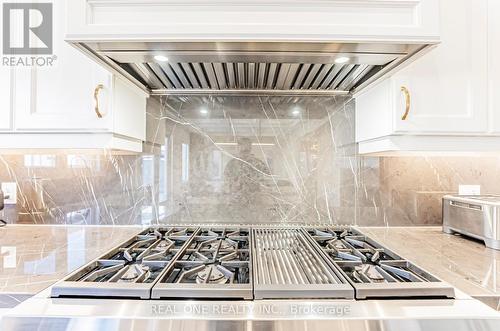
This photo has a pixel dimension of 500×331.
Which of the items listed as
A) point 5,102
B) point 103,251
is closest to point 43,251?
point 103,251

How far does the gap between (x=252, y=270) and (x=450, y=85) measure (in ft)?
3.23

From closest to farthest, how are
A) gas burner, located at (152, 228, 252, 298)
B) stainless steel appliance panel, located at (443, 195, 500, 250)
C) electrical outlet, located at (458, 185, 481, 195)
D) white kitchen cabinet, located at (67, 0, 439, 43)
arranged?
gas burner, located at (152, 228, 252, 298) < white kitchen cabinet, located at (67, 0, 439, 43) < stainless steel appliance panel, located at (443, 195, 500, 250) < electrical outlet, located at (458, 185, 481, 195)

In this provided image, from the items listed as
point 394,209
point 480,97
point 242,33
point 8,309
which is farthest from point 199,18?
point 394,209

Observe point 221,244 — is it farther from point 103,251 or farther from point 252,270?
point 103,251

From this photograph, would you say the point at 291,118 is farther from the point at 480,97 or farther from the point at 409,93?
the point at 480,97

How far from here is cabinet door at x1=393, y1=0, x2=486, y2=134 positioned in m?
1.02

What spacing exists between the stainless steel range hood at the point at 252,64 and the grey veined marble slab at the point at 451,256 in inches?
26.8

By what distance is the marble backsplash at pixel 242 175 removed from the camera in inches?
54.9

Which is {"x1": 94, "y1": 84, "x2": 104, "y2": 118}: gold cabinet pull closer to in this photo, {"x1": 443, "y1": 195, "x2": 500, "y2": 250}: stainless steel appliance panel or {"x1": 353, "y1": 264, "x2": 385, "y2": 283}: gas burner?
{"x1": 353, "y1": 264, "x2": 385, "y2": 283}: gas burner

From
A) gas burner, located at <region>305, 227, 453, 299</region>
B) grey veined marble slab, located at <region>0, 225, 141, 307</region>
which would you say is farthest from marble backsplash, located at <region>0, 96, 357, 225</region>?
gas burner, located at <region>305, 227, 453, 299</region>

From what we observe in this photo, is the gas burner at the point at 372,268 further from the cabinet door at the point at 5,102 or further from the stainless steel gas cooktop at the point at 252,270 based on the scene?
the cabinet door at the point at 5,102

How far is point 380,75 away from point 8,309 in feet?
4.45

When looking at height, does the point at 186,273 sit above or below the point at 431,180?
below

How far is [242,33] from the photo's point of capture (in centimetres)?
81
